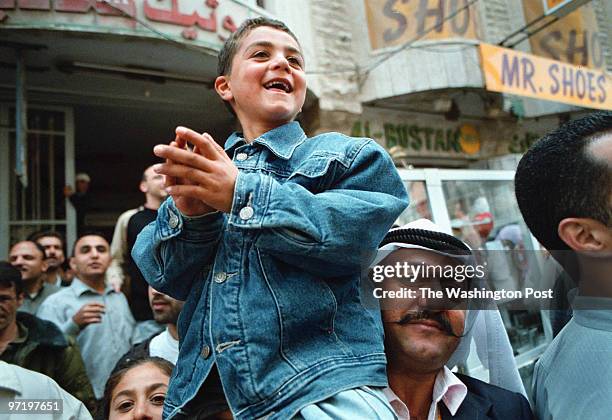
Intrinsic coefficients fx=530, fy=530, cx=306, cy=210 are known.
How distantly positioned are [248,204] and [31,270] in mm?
3106

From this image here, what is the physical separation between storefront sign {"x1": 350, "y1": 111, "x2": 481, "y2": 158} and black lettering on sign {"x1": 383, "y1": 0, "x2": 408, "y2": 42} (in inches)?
37.6

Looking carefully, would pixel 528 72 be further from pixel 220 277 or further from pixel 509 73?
pixel 220 277

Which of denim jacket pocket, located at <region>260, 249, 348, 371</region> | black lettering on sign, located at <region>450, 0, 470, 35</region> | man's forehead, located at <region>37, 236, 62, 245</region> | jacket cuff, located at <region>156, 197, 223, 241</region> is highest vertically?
black lettering on sign, located at <region>450, 0, 470, 35</region>

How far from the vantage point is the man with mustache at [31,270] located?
3.50 m

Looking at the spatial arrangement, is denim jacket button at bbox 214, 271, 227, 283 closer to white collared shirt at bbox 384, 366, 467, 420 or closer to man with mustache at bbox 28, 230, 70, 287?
white collared shirt at bbox 384, 366, 467, 420

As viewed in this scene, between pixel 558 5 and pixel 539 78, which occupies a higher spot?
pixel 558 5

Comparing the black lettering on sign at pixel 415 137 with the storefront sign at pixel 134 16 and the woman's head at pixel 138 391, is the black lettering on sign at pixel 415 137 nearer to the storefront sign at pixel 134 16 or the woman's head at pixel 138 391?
the storefront sign at pixel 134 16

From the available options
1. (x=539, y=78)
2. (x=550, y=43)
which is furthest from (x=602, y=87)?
(x=539, y=78)

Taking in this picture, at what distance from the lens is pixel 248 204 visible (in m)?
0.99

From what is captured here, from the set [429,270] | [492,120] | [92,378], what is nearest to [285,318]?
[429,270]

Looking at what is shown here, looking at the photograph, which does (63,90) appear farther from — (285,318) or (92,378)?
(285,318)

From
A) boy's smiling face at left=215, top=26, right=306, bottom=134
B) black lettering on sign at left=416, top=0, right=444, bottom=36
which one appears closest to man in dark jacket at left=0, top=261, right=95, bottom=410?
boy's smiling face at left=215, top=26, right=306, bottom=134

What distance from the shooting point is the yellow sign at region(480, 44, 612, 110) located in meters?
6.15

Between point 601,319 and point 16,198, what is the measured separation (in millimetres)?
5562
